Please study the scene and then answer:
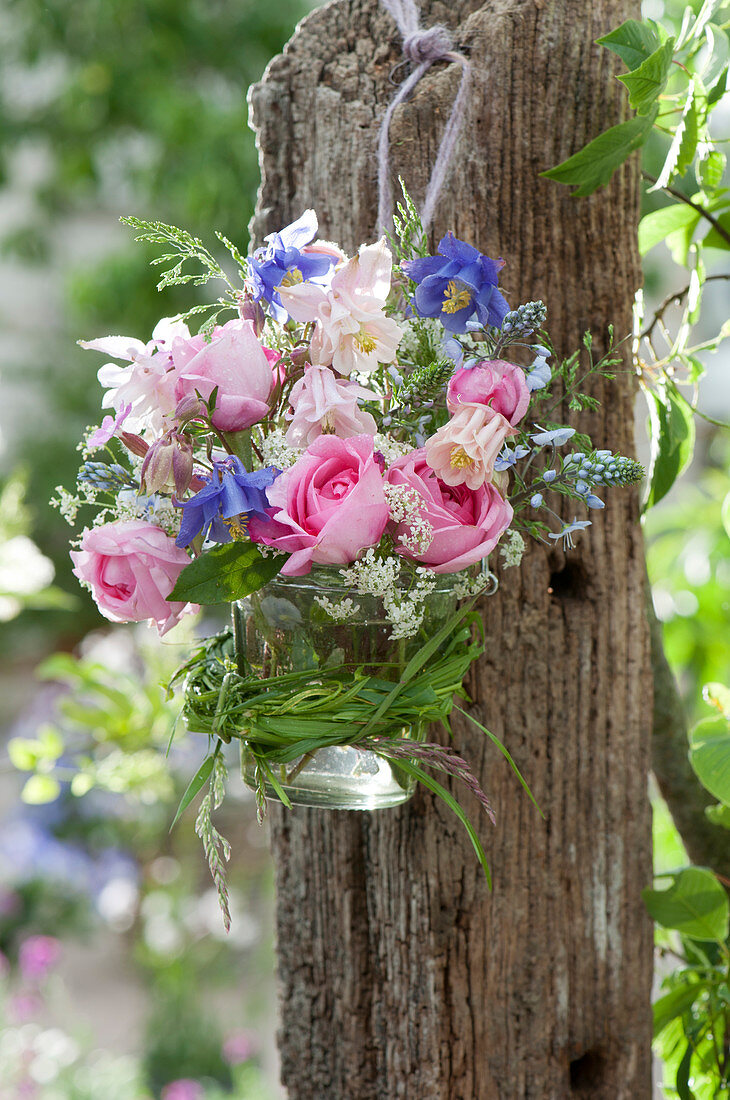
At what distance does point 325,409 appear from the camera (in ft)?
1.78

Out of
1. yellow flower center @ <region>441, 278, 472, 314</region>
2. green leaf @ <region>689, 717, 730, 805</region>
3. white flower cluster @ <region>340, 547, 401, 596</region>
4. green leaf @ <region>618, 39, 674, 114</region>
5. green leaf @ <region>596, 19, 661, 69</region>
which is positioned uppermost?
green leaf @ <region>596, 19, 661, 69</region>

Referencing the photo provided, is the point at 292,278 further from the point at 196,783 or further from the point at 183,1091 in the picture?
the point at 183,1091

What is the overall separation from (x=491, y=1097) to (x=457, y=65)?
0.89 meters

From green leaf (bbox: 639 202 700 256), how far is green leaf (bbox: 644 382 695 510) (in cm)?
17

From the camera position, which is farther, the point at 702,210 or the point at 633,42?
the point at 702,210

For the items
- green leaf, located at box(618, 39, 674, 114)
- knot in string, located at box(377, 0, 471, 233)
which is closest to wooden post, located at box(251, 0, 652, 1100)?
knot in string, located at box(377, 0, 471, 233)

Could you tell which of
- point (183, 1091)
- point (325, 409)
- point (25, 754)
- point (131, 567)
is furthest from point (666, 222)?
point (183, 1091)

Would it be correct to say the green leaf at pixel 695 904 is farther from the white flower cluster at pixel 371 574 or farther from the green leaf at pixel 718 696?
the white flower cluster at pixel 371 574

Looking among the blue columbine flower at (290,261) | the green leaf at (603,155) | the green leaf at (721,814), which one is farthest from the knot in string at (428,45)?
the green leaf at (721,814)

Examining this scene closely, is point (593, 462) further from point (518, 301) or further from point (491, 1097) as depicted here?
point (491, 1097)

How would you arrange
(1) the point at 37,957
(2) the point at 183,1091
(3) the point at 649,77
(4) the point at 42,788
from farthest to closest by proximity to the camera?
(1) the point at 37,957 → (2) the point at 183,1091 → (4) the point at 42,788 → (3) the point at 649,77

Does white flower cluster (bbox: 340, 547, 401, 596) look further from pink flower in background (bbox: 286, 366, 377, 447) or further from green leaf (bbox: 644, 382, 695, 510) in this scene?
green leaf (bbox: 644, 382, 695, 510)

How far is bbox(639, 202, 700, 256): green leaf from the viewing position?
876mm

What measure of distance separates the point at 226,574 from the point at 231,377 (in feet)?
0.39
